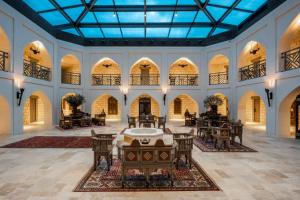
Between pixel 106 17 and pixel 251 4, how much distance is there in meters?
8.68

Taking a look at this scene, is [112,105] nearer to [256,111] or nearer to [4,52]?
[4,52]

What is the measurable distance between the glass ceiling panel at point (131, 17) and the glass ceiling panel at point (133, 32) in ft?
3.07

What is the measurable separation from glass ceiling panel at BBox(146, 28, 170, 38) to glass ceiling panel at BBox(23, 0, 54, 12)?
6.55 metres

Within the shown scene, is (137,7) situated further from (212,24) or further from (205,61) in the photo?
(205,61)

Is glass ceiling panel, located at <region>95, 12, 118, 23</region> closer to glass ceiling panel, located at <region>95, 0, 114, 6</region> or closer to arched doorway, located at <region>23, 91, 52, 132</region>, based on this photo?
glass ceiling panel, located at <region>95, 0, 114, 6</region>

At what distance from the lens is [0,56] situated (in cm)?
973

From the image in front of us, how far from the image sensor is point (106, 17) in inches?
480

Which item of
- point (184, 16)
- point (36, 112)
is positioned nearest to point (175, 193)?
point (184, 16)

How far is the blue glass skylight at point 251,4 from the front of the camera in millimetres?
9883

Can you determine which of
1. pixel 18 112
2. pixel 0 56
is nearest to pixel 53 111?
pixel 18 112

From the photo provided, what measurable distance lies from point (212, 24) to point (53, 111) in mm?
12855

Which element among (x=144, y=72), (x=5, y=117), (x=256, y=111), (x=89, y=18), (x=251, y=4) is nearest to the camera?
(x=5, y=117)

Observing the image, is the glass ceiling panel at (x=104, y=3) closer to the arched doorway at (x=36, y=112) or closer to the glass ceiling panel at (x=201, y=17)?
the glass ceiling panel at (x=201, y=17)

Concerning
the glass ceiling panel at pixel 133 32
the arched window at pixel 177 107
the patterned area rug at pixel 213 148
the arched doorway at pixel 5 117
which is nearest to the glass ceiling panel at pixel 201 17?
the glass ceiling panel at pixel 133 32
